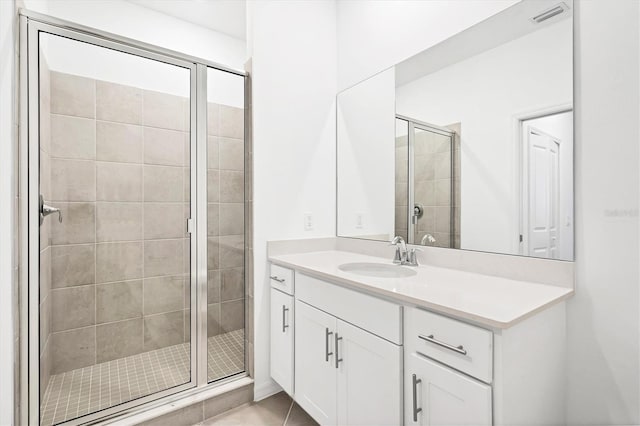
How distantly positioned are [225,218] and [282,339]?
0.80 meters

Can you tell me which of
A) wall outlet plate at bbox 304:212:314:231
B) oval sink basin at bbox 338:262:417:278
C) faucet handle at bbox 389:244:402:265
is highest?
wall outlet plate at bbox 304:212:314:231

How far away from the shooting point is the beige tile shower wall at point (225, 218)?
6.09 ft

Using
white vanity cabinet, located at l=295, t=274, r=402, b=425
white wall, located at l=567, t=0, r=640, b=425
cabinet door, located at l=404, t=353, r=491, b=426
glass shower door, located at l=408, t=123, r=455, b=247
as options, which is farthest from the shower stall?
white wall, located at l=567, t=0, r=640, b=425

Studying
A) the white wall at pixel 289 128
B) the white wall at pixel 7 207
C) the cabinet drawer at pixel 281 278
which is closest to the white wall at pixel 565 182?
the cabinet drawer at pixel 281 278

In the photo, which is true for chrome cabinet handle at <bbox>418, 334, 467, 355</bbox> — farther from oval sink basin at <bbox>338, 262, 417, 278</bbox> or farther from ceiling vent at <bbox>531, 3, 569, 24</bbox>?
ceiling vent at <bbox>531, 3, 569, 24</bbox>

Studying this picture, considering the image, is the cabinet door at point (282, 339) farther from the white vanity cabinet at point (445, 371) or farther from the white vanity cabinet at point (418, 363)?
the white vanity cabinet at point (445, 371)

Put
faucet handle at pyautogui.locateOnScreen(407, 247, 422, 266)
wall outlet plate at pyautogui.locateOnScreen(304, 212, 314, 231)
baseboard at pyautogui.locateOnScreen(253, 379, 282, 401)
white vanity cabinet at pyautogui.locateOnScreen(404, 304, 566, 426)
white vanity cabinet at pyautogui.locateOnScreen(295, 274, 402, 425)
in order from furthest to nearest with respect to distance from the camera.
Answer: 1. wall outlet plate at pyautogui.locateOnScreen(304, 212, 314, 231)
2. baseboard at pyautogui.locateOnScreen(253, 379, 282, 401)
3. faucet handle at pyautogui.locateOnScreen(407, 247, 422, 266)
4. white vanity cabinet at pyautogui.locateOnScreen(295, 274, 402, 425)
5. white vanity cabinet at pyautogui.locateOnScreen(404, 304, 566, 426)

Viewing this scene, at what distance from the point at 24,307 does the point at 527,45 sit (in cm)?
247

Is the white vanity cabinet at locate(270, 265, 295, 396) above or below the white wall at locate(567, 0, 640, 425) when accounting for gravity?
below

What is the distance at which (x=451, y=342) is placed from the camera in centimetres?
97

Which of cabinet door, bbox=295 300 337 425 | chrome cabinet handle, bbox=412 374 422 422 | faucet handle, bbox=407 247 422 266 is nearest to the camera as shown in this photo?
chrome cabinet handle, bbox=412 374 422 422

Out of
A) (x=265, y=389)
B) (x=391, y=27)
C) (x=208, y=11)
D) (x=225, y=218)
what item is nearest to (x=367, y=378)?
(x=265, y=389)

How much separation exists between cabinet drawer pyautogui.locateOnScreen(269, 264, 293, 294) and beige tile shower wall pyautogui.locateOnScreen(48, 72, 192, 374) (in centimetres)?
51

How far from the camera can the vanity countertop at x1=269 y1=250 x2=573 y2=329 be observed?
0.92 metres
